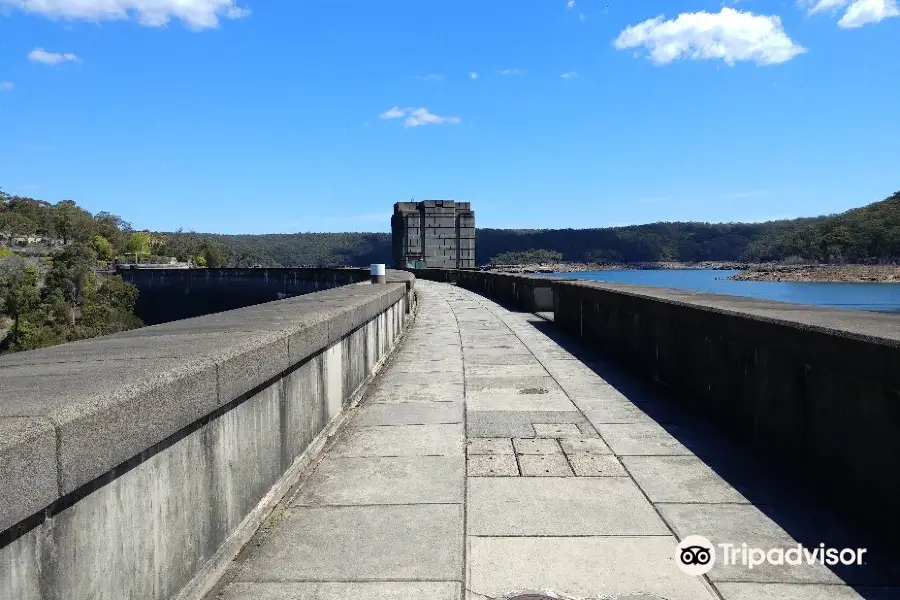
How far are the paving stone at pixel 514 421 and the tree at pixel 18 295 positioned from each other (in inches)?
4277

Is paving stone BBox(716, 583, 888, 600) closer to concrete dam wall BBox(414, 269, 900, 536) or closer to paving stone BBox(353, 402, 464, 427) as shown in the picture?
concrete dam wall BBox(414, 269, 900, 536)

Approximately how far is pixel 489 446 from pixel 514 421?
954 mm

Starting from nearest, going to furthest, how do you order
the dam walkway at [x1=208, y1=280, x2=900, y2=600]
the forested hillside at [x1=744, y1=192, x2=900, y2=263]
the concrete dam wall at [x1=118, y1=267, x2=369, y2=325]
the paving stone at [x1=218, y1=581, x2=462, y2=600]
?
1. the paving stone at [x1=218, y1=581, x2=462, y2=600]
2. the dam walkway at [x1=208, y1=280, x2=900, y2=600]
3. the concrete dam wall at [x1=118, y1=267, x2=369, y2=325]
4. the forested hillside at [x1=744, y1=192, x2=900, y2=263]

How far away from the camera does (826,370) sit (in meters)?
4.43

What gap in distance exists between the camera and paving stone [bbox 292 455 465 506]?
14.7 feet

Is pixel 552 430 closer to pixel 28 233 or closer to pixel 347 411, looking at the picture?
pixel 347 411

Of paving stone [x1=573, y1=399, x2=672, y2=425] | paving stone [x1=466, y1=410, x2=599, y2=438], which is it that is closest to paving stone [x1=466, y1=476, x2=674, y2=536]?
paving stone [x1=466, y1=410, x2=599, y2=438]

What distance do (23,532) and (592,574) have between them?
8.09 feet

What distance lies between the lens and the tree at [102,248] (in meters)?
171

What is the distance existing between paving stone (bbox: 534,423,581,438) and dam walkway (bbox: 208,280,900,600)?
0.06 ft

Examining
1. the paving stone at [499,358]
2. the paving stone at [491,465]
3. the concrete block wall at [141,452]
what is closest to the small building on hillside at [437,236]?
the paving stone at [499,358]

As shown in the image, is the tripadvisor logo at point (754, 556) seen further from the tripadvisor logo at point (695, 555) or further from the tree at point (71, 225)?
the tree at point (71, 225)

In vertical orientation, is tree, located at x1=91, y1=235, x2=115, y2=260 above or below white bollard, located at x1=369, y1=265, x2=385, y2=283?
above

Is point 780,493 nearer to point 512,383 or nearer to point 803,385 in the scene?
point 803,385
